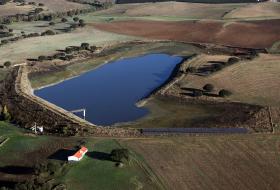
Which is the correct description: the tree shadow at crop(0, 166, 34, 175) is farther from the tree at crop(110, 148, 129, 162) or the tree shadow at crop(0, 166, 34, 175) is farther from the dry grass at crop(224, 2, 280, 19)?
the dry grass at crop(224, 2, 280, 19)

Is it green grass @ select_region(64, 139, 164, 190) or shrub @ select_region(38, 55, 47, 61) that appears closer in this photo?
green grass @ select_region(64, 139, 164, 190)

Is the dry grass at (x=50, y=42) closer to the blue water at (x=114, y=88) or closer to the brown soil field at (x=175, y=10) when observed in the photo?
the blue water at (x=114, y=88)

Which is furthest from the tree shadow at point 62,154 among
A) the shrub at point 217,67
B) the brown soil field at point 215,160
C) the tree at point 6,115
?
the shrub at point 217,67

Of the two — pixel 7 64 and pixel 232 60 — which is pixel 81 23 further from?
pixel 232 60

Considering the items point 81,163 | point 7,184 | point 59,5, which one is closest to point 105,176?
point 81,163

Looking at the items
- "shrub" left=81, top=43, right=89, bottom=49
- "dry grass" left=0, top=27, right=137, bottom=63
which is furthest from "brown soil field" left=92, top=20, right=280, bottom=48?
"shrub" left=81, top=43, right=89, bottom=49

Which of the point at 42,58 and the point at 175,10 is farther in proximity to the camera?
the point at 175,10
